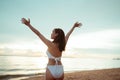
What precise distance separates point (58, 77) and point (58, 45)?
0.64 meters

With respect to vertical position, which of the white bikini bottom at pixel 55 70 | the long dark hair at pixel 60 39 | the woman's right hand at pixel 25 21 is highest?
the woman's right hand at pixel 25 21

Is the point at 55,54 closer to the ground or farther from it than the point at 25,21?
closer to the ground

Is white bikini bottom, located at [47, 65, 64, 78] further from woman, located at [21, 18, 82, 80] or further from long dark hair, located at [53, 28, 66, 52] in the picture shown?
long dark hair, located at [53, 28, 66, 52]

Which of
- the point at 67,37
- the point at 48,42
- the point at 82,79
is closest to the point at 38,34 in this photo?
the point at 48,42

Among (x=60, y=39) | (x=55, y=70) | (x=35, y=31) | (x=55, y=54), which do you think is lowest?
(x=55, y=70)

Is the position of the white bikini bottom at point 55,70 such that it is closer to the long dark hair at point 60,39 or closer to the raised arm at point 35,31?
the long dark hair at point 60,39

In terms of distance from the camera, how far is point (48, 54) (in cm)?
416

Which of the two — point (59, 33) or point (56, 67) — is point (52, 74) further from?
point (59, 33)

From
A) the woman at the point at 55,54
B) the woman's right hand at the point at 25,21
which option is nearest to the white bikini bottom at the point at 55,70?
the woman at the point at 55,54

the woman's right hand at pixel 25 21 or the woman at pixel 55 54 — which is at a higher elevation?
the woman's right hand at pixel 25 21

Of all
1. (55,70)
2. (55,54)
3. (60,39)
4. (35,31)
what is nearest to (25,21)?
(35,31)

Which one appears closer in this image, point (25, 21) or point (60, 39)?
point (25, 21)

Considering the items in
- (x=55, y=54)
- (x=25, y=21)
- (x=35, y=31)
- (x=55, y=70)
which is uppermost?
(x=25, y=21)

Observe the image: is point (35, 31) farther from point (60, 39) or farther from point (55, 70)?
point (55, 70)
